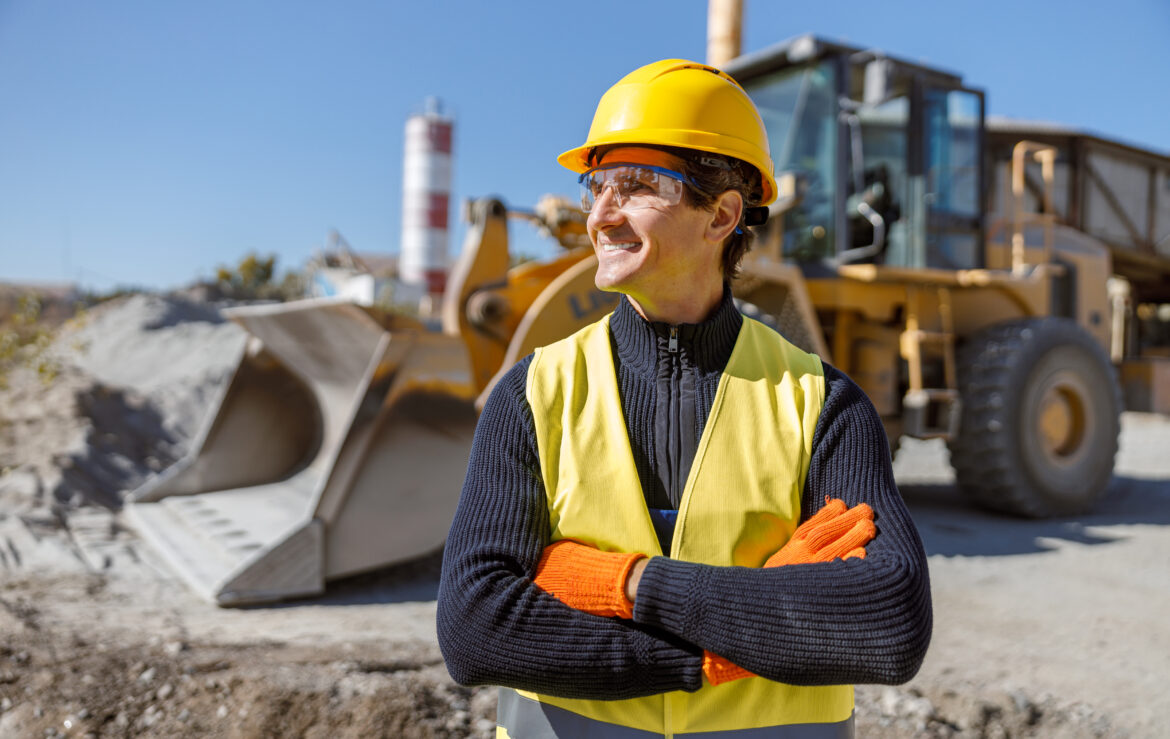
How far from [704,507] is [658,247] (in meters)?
0.42

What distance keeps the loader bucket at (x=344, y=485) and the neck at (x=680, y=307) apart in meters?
3.03

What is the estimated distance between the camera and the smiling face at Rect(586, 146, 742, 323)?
1452 mm

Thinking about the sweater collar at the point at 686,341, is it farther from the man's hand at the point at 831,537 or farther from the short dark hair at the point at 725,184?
the man's hand at the point at 831,537

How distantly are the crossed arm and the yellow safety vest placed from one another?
2.7 inches

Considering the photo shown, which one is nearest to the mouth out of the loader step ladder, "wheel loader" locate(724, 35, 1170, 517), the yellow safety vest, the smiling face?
the smiling face

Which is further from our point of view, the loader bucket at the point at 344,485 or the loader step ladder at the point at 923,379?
the loader step ladder at the point at 923,379

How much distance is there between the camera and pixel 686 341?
1.51 meters

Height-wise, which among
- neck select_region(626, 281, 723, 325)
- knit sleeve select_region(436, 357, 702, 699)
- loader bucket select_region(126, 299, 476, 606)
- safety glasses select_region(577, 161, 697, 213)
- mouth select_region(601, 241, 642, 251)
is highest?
safety glasses select_region(577, 161, 697, 213)

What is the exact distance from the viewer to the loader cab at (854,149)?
5816 millimetres

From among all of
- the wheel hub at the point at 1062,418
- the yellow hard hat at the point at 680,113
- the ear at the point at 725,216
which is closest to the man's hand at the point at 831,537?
the ear at the point at 725,216

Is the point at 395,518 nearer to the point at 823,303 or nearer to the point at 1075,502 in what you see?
the point at 823,303

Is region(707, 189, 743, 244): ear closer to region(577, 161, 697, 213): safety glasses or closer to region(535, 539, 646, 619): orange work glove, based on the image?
region(577, 161, 697, 213): safety glasses

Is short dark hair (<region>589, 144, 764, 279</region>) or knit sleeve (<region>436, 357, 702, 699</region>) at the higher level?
short dark hair (<region>589, 144, 764, 279</region>)

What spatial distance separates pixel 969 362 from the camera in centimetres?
643
